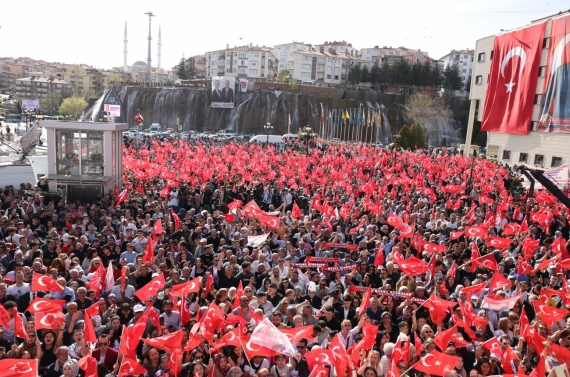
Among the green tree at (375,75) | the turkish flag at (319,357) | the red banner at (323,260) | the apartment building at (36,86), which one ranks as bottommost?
the red banner at (323,260)

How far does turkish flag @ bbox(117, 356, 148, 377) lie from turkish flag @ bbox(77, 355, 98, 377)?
0.28 meters

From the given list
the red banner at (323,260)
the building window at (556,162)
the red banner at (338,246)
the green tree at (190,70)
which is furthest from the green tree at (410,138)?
the green tree at (190,70)

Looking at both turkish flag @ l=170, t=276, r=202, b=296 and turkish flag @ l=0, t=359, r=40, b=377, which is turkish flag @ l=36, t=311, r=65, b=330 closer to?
turkish flag @ l=0, t=359, r=40, b=377

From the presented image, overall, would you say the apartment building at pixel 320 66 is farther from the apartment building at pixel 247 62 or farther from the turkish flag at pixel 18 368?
the turkish flag at pixel 18 368

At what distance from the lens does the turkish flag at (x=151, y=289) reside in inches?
304

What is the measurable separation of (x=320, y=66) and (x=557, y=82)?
74.6 m

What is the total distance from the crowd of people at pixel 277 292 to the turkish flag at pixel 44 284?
1 centimetres

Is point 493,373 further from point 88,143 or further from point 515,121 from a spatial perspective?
point 515,121

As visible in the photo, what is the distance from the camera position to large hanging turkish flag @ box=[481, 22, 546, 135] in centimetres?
3574

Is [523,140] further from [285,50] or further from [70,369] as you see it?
[285,50]

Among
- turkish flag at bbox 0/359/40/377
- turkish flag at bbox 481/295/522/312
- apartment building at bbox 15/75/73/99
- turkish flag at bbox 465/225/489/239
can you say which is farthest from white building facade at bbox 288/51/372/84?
turkish flag at bbox 0/359/40/377

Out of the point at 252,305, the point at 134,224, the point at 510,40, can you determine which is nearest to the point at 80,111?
the point at 510,40

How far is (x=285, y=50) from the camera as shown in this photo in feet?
394

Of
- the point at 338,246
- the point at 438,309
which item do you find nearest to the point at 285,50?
the point at 338,246
